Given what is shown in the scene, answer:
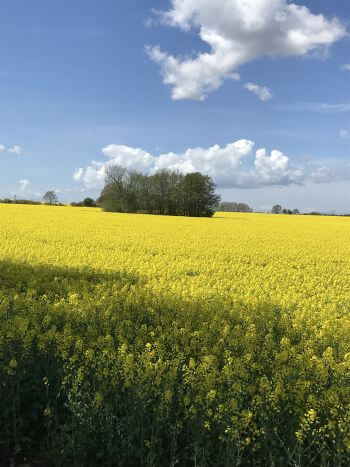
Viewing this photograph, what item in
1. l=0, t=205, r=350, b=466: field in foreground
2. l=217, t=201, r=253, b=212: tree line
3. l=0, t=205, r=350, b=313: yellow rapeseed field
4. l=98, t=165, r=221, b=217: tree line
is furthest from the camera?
l=217, t=201, r=253, b=212: tree line

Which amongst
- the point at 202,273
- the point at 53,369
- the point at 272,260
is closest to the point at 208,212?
the point at 272,260

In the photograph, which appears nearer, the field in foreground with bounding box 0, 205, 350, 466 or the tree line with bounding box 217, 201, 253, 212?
the field in foreground with bounding box 0, 205, 350, 466

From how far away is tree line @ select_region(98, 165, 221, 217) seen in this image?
273 feet

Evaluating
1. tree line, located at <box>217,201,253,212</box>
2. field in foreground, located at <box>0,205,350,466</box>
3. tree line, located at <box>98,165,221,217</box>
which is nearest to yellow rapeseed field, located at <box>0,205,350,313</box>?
field in foreground, located at <box>0,205,350,466</box>

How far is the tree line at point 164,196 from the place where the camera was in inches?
3278

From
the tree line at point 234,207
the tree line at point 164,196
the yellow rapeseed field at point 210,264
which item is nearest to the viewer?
the yellow rapeseed field at point 210,264

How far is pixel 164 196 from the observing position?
84438 mm

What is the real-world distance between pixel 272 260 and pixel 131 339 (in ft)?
49.6

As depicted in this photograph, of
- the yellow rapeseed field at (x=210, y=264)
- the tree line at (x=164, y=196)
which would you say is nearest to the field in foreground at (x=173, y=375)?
the yellow rapeseed field at (x=210, y=264)

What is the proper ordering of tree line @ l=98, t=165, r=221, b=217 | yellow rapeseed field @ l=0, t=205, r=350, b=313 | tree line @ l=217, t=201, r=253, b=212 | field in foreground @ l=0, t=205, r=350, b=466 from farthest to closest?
tree line @ l=217, t=201, r=253, b=212, tree line @ l=98, t=165, r=221, b=217, yellow rapeseed field @ l=0, t=205, r=350, b=313, field in foreground @ l=0, t=205, r=350, b=466

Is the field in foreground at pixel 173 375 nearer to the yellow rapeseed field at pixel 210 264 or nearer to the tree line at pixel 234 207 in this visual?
the yellow rapeseed field at pixel 210 264

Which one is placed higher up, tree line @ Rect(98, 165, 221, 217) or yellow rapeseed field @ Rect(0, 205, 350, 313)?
tree line @ Rect(98, 165, 221, 217)

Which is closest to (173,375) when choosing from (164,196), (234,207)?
(164,196)

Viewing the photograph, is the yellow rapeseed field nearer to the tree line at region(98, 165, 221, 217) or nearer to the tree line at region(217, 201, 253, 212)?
the tree line at region(98, 165, 221, 217)
